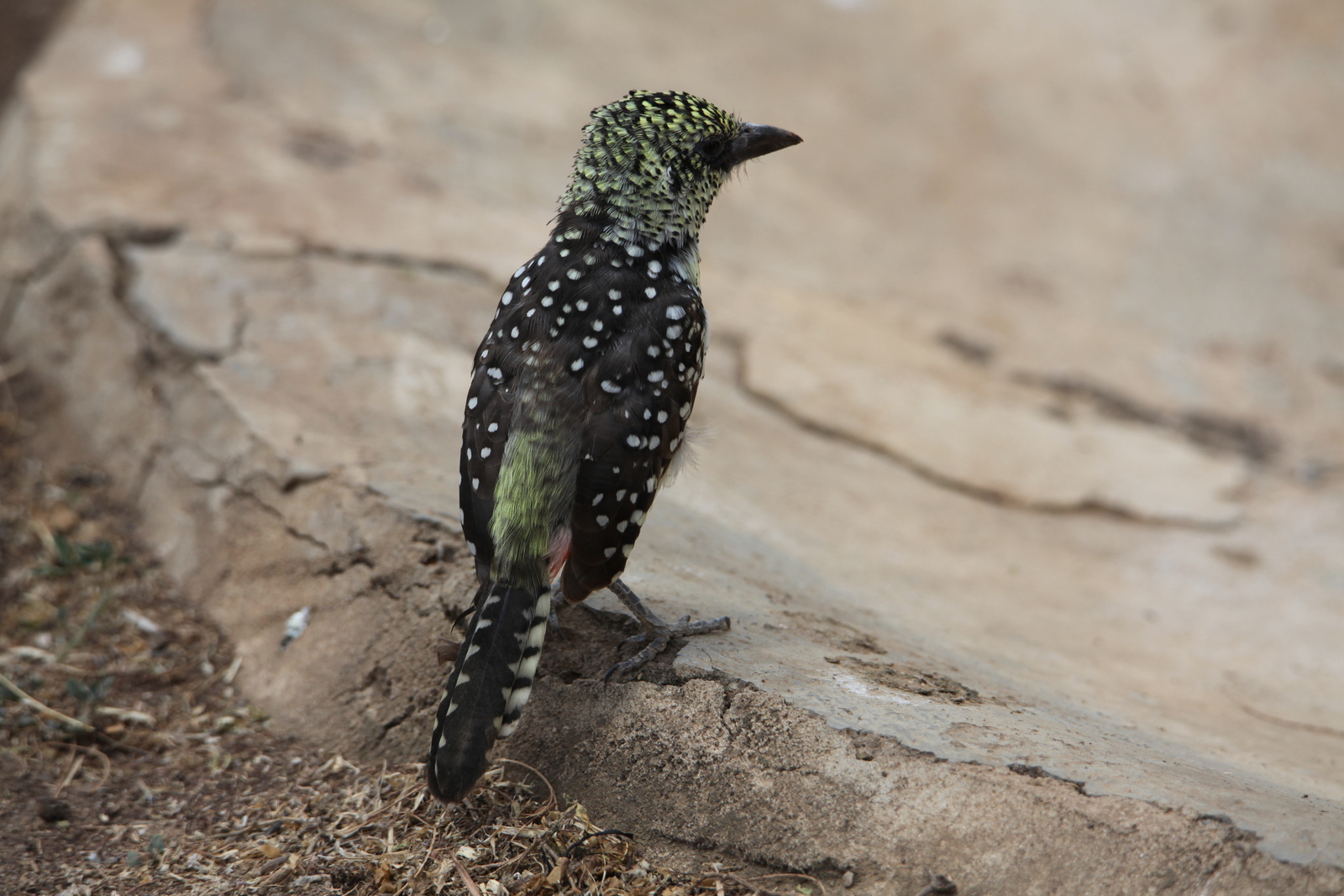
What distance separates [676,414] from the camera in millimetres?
3307

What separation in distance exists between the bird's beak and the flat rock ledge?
1529mm

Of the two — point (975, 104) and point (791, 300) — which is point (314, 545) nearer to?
point (791, 300)

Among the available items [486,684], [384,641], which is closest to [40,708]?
[384,641]

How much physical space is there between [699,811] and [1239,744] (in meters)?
1.82

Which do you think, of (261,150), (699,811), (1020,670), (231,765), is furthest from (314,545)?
(261,150)

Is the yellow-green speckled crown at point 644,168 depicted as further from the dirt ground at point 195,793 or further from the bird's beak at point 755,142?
the dirt ground at point 195,793

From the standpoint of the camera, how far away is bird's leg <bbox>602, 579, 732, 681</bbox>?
10.2 feet

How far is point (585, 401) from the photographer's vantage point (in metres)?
3.18

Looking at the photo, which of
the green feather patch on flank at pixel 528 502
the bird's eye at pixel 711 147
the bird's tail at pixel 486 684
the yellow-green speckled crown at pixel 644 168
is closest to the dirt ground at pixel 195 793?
the bird's tail at pixel 486 684

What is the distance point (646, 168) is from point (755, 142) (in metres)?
0.45

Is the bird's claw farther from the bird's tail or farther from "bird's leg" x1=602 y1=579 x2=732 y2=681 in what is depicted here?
the bird's tail

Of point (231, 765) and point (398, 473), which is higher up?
point (398, 473)

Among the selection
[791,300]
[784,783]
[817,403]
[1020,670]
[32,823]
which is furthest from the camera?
[791,300]

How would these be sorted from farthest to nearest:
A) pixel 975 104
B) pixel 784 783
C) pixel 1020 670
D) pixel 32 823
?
pixel 975 104 → pixel 1020 670 → pixel 32 823 → pixel 784 783
